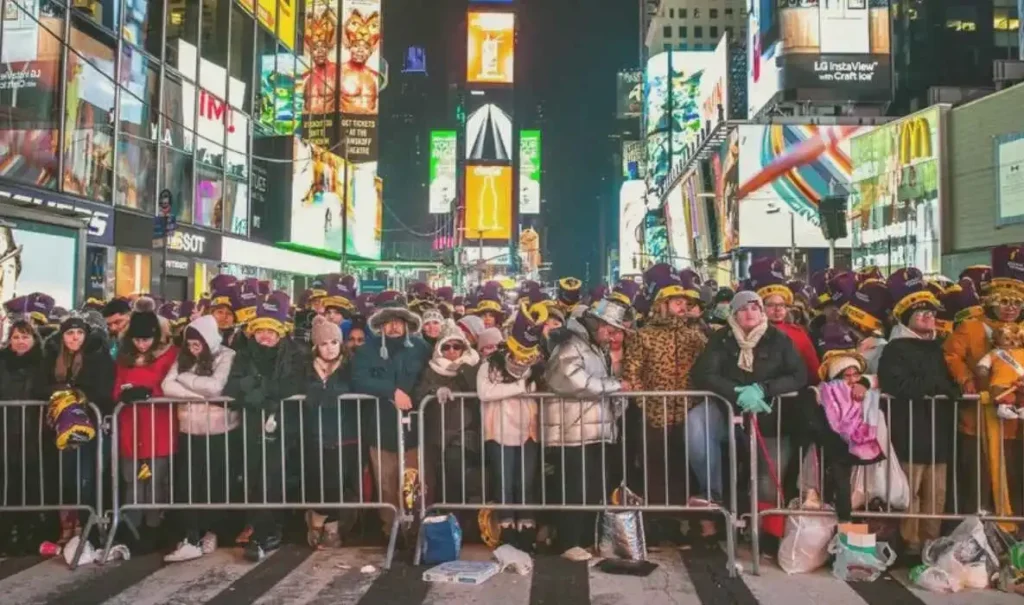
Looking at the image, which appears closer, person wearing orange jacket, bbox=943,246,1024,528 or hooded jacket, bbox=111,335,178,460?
person wearing orange jacket, bbox=943,246,1024,528

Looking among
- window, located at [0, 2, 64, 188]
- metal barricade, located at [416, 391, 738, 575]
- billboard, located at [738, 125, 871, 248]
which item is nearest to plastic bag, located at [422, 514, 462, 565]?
metal barricade, located at [416, 391, 738, 575]

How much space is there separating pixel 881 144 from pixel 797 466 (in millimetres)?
37174

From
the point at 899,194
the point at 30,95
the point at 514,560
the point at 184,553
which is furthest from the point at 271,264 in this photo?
the point at 514,560

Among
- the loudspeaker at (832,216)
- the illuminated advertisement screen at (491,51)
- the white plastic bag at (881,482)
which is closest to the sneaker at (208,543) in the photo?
the white plastic bag at (881,482)

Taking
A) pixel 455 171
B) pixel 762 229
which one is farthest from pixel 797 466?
pixel 455 171

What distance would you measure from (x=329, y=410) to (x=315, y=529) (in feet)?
3.11

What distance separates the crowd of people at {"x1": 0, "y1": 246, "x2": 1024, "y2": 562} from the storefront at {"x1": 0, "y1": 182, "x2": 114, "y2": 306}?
12047 millimetres

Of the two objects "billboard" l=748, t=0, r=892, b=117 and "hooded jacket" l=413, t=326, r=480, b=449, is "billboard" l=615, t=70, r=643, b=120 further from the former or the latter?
"hooded jacket" l=413, t=326, r=480, b=449

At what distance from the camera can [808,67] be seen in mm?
46719

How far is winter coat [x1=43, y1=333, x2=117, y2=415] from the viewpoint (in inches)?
257

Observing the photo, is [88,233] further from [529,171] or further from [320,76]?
[529,171]

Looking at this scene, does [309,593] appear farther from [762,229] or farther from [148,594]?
[762,229]

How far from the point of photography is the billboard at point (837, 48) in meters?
46.5

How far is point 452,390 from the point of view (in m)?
6.78
